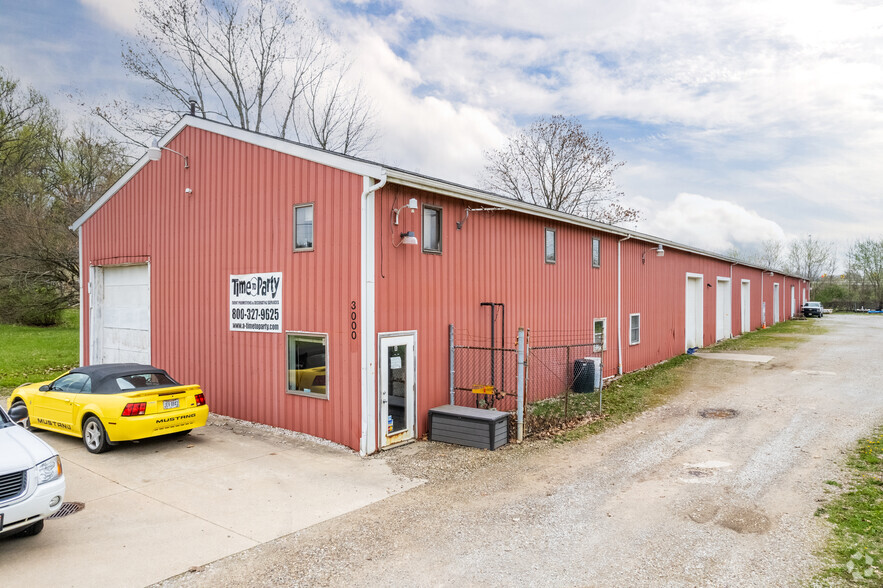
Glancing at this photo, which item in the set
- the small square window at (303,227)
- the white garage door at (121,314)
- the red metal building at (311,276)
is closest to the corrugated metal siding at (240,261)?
the red metal building at (311,276)

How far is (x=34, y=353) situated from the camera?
790 inches

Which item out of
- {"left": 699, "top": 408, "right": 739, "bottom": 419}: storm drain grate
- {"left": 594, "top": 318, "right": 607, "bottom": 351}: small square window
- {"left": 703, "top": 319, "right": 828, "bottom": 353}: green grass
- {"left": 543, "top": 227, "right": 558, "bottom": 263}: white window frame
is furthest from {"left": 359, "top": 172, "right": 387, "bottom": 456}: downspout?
{"left": 703, "top": 319, "right": 828, "bottom": 353}: green grass

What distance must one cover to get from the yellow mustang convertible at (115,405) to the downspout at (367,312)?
2.90 metres

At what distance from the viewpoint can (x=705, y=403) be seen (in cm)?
1278

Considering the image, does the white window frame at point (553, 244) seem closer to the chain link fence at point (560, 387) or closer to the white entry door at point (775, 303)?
the chain link fence at point (560, 387)

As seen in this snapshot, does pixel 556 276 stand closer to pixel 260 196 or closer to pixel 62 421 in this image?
pixel 260 196

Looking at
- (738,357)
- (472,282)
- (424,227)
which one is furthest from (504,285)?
(738,357)

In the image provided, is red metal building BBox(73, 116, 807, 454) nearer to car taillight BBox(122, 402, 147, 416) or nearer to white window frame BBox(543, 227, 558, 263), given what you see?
white window frame BBox(543, 227, 558, 263)

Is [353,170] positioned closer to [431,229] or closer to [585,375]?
[431,229]

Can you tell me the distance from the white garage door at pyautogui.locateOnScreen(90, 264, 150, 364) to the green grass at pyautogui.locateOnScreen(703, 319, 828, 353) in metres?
20.8

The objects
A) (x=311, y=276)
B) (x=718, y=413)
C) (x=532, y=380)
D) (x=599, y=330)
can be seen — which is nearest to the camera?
(x=311, y=276)

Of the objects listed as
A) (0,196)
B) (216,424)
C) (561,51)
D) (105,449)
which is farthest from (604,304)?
(0,196)

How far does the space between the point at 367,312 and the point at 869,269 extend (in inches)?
2810

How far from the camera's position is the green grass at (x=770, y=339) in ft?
78.6
